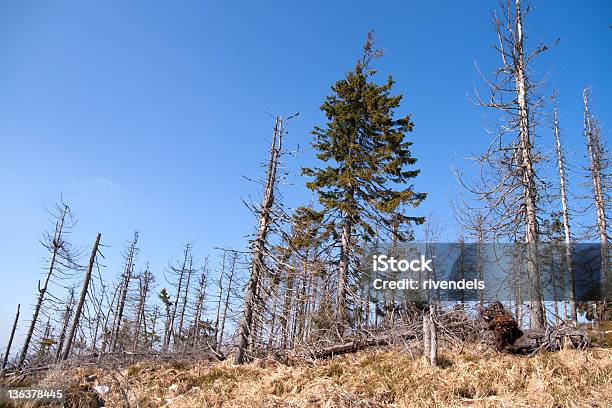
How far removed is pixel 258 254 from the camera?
13.2m

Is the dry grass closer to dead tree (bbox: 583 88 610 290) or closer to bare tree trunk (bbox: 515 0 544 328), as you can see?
bare tree trunk (bbox: 515 0 544 328)

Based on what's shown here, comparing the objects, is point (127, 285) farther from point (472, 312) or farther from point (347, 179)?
point (472, 312)

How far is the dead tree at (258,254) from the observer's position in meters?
12.3

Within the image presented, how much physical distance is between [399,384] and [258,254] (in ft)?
24.3

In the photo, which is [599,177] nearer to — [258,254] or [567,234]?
[567,234]

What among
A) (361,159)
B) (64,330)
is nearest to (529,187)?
(361,159)

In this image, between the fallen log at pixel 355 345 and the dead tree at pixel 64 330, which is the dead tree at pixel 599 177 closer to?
the fallen log at pixel 355 345

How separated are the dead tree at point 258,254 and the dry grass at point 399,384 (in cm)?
216

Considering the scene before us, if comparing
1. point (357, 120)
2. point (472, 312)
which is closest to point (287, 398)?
point (472, 312)

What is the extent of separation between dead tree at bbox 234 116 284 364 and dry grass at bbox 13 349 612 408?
2158 mm

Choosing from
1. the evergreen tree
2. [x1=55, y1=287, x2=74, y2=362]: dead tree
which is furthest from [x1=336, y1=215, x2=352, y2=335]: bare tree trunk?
[x1=55, y1=287, x2=74, y2=362]: dead tree

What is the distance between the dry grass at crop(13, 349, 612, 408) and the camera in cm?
591

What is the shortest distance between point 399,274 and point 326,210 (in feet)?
23.8

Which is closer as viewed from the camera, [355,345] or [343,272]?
[355,345]
